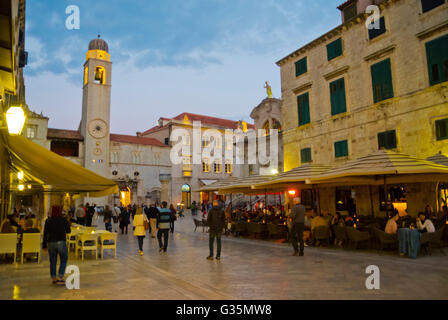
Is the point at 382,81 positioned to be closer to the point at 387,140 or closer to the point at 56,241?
the point at 387,140

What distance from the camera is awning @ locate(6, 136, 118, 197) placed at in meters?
8.00

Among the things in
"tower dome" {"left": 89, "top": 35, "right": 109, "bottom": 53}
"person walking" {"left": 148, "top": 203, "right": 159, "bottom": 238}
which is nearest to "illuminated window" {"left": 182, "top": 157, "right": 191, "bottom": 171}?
"tower dome" {"left": 89, "top": 35, "right": 109, "bottom": 53}

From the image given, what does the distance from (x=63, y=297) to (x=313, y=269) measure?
521cm

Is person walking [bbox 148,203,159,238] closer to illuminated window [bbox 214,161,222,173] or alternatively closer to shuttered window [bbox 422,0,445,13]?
shuttered window [bbox 422,0,445,13]

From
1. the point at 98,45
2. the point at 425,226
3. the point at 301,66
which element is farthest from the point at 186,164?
the point at 425,226

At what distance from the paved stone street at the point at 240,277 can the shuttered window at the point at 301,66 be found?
13.5 metres

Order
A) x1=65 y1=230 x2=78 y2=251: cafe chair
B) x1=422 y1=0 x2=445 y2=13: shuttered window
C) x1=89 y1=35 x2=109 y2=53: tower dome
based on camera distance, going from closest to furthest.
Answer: x1=65 y1=230 x2=78 y2=251: cafe chair → x1=422 y1=0 x2=445 y2=13: shuttered window → x1=89 y1=35 x2=109 y2=53: tower dome

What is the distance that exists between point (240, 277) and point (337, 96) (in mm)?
14127

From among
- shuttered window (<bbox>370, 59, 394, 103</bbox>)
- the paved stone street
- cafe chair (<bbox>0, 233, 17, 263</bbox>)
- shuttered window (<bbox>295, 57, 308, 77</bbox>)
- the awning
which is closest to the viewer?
the paved stone street

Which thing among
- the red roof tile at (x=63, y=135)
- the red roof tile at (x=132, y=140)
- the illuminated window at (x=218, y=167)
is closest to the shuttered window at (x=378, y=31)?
the red roof tile at (x=132, y=140)

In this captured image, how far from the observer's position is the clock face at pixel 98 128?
134ft

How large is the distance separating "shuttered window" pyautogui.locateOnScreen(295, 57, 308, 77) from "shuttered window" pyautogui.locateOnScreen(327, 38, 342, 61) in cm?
177

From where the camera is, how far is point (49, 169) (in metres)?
8.50

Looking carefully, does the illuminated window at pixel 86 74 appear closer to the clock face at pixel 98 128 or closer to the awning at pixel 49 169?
the clock face at pixel 98 128
